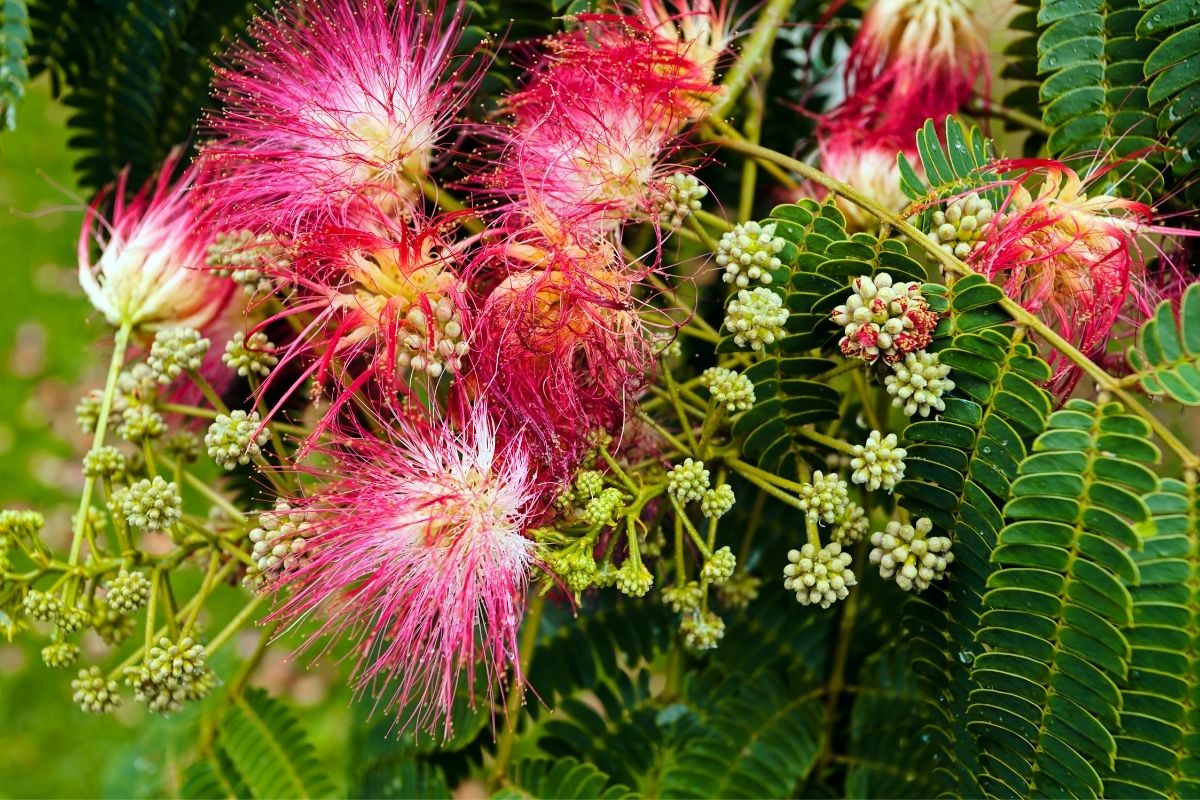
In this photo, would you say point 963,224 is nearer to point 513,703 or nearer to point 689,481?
point 689,481

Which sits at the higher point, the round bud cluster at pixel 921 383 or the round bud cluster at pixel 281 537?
the round bud cluster at pixel 921 383

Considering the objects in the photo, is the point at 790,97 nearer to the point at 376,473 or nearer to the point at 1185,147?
the point at 1185,147

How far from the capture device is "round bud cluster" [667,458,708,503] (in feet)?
4.02

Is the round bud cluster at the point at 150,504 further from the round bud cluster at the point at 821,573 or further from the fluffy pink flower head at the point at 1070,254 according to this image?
the fluffy pink flower head at the point at 1070,254

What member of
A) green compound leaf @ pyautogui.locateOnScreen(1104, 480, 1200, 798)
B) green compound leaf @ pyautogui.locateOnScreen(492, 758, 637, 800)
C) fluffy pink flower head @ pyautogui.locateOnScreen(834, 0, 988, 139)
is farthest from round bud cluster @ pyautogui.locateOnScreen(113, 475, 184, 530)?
fluffy pink flower head @ pyautogui.locateOnScreen(834, 0, 988, 139)

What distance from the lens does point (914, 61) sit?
1.75m

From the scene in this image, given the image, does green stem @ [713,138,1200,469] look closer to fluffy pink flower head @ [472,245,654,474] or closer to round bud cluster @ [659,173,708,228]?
round bud cluster @ [659,173,708,228]

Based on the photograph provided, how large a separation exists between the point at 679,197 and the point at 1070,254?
52 cm

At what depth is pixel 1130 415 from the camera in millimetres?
1077

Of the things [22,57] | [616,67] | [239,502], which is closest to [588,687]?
[239,502]

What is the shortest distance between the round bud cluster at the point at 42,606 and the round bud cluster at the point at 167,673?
0.41ft

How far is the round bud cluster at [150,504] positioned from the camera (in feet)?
4.31

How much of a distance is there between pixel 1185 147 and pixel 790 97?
80 centimetres

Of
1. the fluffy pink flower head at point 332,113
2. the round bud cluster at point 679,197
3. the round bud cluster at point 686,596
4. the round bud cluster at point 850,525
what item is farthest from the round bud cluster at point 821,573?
the fluffy pink flower head at point 332,113
